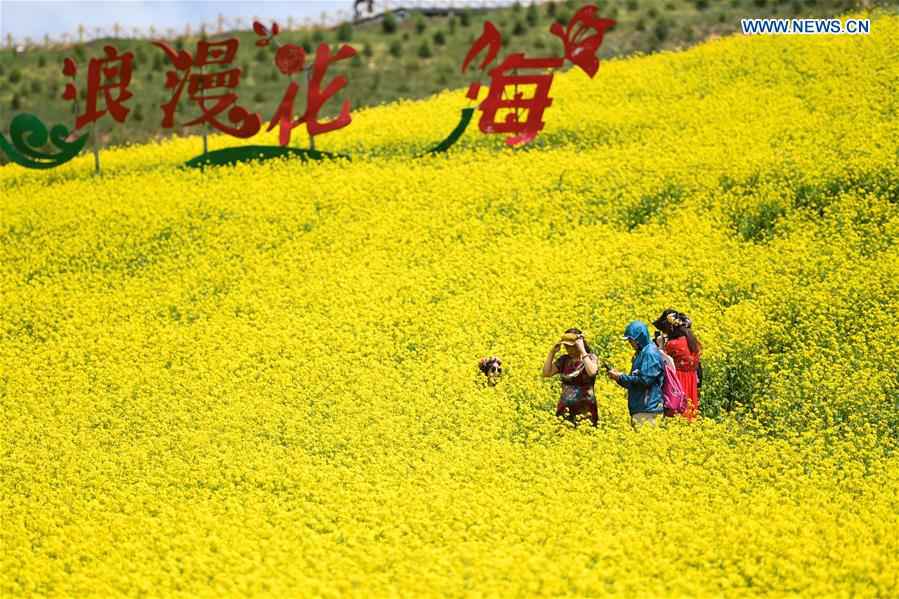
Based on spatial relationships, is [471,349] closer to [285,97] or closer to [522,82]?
[522,82]

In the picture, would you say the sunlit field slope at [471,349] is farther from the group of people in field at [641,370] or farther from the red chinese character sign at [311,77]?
the red chinese character sign at [311,77]

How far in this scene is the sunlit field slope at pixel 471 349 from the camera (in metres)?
10.6

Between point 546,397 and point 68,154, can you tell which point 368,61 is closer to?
point 68,154

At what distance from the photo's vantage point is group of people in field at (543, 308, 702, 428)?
13031 mm

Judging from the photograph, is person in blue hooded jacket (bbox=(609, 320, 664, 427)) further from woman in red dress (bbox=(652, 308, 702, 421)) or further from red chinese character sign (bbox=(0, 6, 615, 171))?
red chinese character sign (bbox=(0, 6, 615, 171))

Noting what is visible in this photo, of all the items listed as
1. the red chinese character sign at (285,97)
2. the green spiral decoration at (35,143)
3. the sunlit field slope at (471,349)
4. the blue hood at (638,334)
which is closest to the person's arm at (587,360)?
the blue hood at (638,334)

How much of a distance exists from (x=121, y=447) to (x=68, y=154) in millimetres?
12988

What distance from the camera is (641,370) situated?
42.7ft

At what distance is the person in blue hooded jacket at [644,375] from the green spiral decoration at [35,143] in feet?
54.5

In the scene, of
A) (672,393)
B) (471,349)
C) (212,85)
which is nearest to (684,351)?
(672,393)

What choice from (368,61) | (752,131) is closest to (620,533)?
(752,131)

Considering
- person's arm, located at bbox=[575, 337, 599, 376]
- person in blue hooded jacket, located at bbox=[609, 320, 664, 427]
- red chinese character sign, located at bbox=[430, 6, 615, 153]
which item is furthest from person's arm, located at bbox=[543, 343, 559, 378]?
red chinese character sign, located at bbox=[430, 6, 615, 153]

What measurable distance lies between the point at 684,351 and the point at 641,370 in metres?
1.11

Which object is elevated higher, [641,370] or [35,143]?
[35,143]
